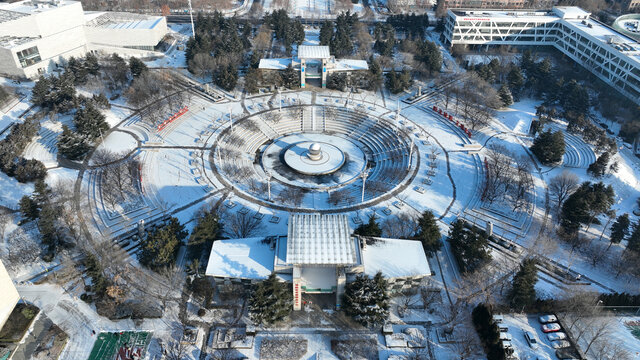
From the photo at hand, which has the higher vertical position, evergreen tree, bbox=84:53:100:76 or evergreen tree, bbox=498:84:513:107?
evergreen tree, bbox=84:53:100:76

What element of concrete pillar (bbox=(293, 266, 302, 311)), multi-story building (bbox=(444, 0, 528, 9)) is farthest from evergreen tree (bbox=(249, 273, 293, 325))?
multi-story building (bbox=(444, 0, 528, 9))

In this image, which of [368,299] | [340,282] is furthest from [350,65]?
[368,299]

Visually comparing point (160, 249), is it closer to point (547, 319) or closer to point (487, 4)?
point (547, 319)

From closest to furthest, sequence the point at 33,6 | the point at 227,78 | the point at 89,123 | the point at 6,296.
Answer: the point at 6,296 → the point at 89,123 → the point at 227,78 → the point at 33,6

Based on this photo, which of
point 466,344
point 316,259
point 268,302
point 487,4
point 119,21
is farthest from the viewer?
point 487,4

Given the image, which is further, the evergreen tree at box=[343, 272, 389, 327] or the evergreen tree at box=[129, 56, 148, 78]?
the evergreen tree at box=[129, 56, 148, 78]

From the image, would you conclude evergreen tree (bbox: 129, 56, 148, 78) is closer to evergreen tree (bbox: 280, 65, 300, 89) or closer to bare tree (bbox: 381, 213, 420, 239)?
evergreen tree (bbox: 280, 65, 300, 89)

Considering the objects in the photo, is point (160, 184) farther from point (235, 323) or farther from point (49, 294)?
point (235, 323)
